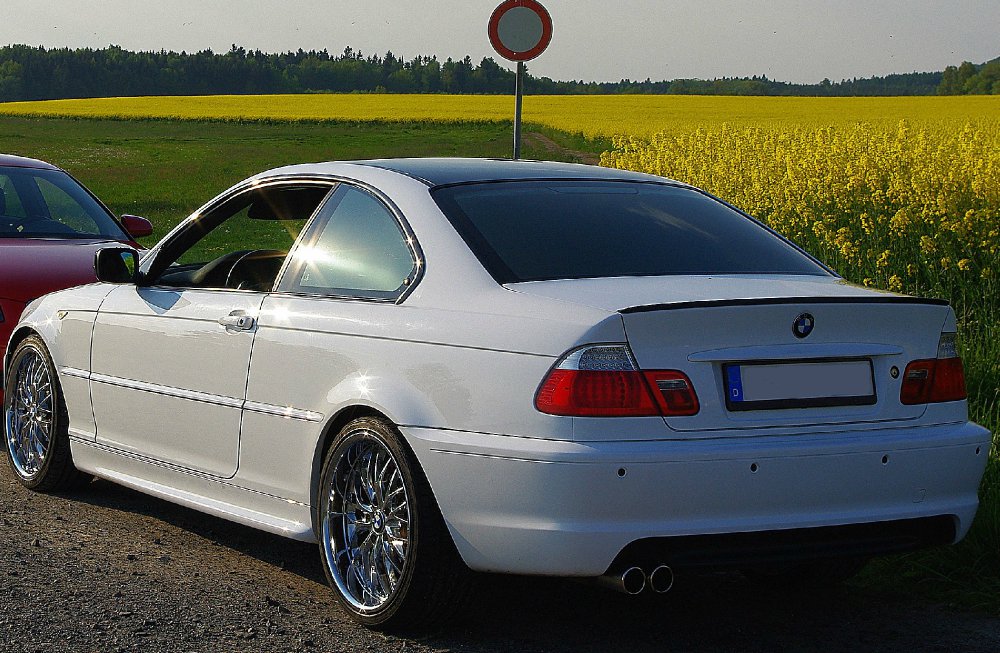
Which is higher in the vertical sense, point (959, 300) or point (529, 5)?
point (529, 5)

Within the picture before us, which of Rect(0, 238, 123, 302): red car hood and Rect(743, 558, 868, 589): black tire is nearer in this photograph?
Rect(743, 558, 868, 589): black tire

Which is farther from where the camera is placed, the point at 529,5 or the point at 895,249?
the point at 529,5

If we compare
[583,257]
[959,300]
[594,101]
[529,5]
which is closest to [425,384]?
[583,257]

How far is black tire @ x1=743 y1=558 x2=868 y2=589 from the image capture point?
5273mm

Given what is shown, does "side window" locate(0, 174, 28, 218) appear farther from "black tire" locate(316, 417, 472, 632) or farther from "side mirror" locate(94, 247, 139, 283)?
"black tire" locate(316, 417, 472, 632)

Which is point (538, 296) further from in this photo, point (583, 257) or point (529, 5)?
point (529, 5)

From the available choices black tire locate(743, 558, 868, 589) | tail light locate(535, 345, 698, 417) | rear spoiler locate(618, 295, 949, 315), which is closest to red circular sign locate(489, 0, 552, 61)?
black tire locate(743, 558, 868, 589)

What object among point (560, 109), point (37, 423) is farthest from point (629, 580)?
point (560, 109)

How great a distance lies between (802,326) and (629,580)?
2.90ft

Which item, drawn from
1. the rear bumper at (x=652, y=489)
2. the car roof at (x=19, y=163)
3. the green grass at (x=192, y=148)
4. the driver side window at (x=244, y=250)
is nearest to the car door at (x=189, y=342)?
the driver side window at (x=244, y=250)

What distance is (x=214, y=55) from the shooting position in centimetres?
12938

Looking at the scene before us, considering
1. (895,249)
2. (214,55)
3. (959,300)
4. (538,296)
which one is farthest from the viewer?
(214,55)

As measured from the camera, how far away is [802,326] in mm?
4262

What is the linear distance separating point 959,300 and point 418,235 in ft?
19.0
